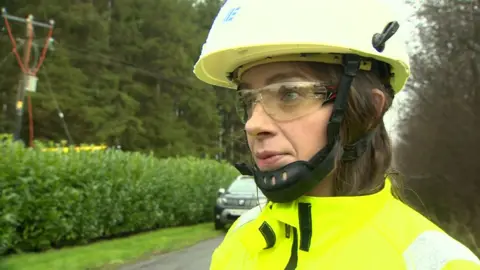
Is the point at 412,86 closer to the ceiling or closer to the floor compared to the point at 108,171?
closer to the ceiling

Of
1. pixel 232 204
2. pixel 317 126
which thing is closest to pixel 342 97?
pixel 317 126

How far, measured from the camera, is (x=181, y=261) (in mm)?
11742

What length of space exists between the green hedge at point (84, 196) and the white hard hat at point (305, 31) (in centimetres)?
950

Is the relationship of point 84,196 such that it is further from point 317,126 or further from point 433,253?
point 433,253

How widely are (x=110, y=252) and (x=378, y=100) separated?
36.2ft

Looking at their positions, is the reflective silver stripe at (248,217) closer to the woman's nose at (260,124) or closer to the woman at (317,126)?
the woman at (317,126)

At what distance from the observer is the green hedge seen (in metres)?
11.3

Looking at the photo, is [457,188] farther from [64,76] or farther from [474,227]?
[64,76]

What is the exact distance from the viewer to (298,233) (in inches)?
66.1

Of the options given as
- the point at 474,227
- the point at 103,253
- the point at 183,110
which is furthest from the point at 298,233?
the point at 183,110

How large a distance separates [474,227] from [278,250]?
13.8 meters

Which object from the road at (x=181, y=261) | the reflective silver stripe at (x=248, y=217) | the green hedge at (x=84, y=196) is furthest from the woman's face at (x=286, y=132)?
the green hedge at (x=84, y=196)

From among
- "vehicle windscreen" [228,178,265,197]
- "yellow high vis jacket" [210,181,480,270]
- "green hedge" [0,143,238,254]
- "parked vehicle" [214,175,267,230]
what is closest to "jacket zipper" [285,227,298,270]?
"yellow high vis jacket" [210,181,480,270]

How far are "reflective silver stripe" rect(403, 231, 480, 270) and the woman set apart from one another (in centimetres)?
5
